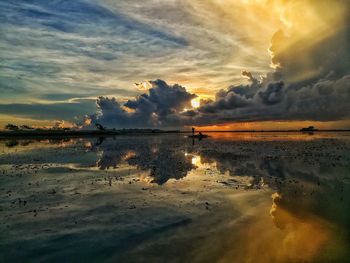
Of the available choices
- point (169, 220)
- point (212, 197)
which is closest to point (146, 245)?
point (169, 220)

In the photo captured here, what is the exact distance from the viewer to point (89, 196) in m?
21.1

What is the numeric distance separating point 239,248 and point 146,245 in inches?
148

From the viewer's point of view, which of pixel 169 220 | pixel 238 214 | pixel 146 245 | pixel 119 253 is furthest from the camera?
pixel 238 214

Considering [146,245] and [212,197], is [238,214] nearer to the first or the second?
[212,197]

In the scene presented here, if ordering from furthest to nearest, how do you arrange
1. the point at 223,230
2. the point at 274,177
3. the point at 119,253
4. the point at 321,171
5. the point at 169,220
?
the point at 321,171
the point at 274,177
the point at 169,220
the point at 223,230
the point at 119,253

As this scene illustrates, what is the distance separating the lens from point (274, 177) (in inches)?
1112

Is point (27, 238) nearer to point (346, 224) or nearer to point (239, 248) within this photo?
point (239, 248)

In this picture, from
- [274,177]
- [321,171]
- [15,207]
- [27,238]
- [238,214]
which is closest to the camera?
[27,238]

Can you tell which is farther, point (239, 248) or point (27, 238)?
point (27, 238)

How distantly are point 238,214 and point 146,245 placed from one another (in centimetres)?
657

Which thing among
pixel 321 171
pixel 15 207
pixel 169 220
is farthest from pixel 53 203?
pixel 321 171

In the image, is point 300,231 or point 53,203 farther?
point 53,203

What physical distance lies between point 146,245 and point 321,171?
24995mm

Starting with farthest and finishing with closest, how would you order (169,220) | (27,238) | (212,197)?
(212,197)
(169,220)
(27,238)
